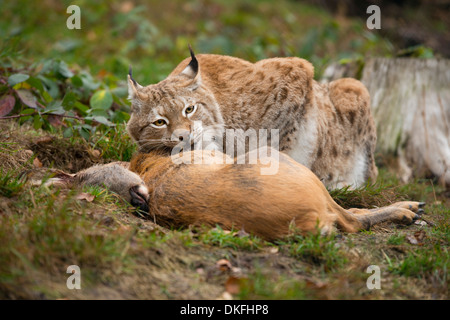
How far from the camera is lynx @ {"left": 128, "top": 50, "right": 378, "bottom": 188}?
216 inches

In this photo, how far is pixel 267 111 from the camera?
5.94 metres

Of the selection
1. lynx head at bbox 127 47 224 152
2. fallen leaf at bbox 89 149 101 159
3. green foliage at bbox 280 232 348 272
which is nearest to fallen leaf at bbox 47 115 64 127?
fallen leaf at bbox 89 149 101 159

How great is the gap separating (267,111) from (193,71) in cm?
102

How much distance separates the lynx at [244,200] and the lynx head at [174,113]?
0.69 m

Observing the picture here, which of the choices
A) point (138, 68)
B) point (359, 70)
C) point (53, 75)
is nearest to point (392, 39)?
point (359, 70)

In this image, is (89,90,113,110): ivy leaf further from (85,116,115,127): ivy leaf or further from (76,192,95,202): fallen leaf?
(76,192,95,202): fallen leaf

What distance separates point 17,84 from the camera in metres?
6.52

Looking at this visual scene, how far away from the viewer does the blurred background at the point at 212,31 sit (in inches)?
407

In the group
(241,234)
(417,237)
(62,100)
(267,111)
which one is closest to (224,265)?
(241,234)

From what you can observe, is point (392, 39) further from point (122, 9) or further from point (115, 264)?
point (115, 264)

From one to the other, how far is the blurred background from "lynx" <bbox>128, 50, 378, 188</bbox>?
2.49 m

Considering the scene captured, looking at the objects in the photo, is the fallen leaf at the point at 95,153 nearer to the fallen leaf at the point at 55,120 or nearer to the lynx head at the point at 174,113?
the lynx head at the point at 174,113

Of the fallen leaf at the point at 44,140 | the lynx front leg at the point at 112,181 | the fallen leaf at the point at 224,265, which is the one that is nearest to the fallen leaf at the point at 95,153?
the fallen leaf at the point at 44,140

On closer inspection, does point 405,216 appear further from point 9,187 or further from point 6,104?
point 6,104
